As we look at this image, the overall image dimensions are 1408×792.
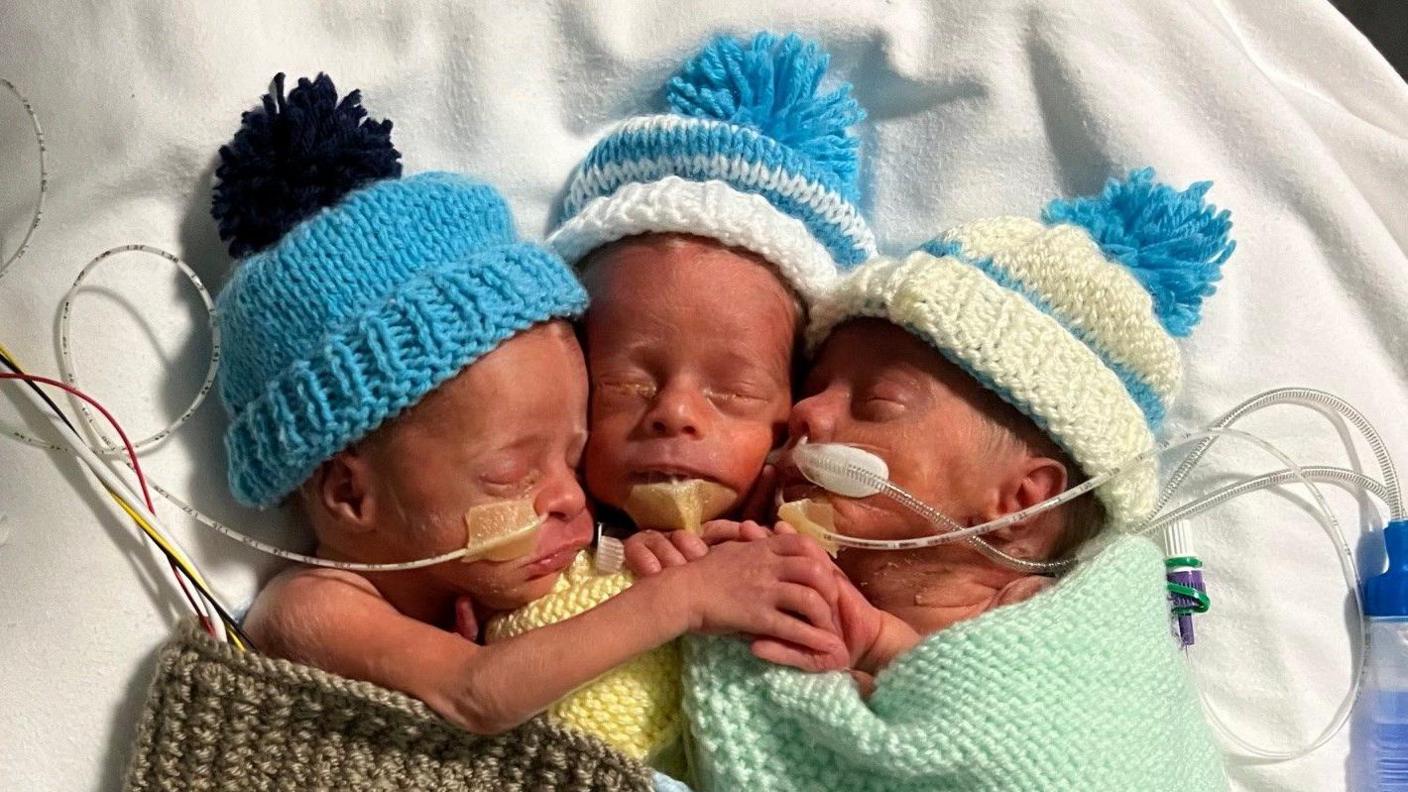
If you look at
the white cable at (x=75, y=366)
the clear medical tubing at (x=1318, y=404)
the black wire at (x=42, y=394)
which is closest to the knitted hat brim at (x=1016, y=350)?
the clear medical tubing at (x=1318, y=404)

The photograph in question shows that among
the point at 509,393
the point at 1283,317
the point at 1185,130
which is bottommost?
the point at 509,393

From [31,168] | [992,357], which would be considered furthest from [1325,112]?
[31,168]

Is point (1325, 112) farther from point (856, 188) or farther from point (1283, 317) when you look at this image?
point (856, 188)

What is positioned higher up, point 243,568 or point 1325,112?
point 1325,112

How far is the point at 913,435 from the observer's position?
1.41 m

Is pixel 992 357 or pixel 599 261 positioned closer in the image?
pixel 992 357

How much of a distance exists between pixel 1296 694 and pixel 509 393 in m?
1.19

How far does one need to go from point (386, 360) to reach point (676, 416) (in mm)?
353

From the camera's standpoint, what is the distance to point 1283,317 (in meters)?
1.72

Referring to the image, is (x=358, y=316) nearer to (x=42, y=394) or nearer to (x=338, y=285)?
(x=338, y=285)

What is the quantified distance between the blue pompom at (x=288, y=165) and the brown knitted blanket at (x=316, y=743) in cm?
→ 51

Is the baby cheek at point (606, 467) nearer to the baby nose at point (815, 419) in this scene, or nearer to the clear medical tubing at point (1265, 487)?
the baby nose at point (815, 419)

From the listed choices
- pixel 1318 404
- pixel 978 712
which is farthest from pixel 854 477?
pixel 1318 404

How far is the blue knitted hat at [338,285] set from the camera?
131 centimetres
